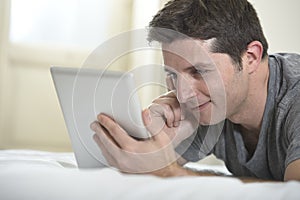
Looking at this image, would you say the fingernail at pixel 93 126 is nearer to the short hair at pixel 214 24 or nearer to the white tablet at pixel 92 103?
the white tablet at pixel 92 103

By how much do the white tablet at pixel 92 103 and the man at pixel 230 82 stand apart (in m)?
0.16

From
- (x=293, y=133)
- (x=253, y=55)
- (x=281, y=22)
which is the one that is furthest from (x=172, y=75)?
(x=281, y=22)

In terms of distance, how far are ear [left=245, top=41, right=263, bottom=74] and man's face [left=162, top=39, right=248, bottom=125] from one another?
0.03 m

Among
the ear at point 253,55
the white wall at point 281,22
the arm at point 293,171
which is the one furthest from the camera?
the white wall at point 281,22

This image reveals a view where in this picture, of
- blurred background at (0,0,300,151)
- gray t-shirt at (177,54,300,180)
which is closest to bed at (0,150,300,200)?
gray t-shirt at (177,54,300,180)

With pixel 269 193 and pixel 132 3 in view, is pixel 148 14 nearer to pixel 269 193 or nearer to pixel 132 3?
pixel 132 3

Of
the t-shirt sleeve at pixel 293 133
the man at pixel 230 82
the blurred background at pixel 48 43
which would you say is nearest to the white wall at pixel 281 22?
Answer: the blurred background at pixel 48 43

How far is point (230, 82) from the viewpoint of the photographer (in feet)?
3.62

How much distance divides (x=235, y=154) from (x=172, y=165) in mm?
382

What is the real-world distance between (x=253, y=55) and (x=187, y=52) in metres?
0.19

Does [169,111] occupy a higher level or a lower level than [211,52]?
lower

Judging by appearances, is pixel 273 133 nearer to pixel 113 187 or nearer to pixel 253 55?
pixel 253 55

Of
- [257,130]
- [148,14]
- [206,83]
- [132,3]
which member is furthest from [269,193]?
[132,3]

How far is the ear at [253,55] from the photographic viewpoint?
44.7 inches
